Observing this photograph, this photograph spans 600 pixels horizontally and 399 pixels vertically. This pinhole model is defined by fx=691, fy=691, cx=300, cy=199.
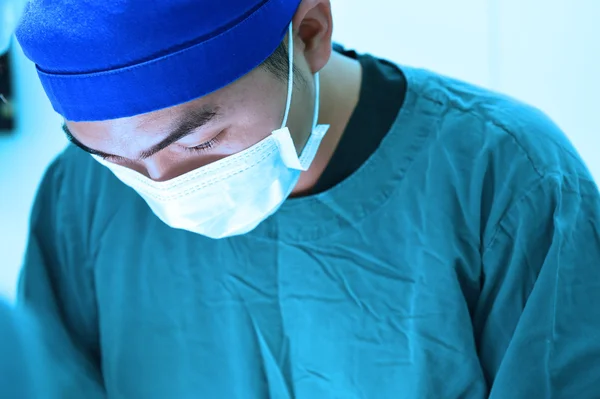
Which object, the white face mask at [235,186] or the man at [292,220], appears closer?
the man at [292,220]

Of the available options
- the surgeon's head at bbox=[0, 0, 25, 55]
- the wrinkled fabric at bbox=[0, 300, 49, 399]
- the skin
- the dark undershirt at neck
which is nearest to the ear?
the skin

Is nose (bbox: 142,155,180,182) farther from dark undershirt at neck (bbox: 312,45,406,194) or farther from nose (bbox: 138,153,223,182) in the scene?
dark undershirt at neck (bbox: 312,45,406,194)

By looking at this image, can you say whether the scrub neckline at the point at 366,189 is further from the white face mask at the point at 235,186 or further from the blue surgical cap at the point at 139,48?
the blue surgical cap at the point at 139,48

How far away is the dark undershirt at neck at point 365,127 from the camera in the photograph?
0.96 m

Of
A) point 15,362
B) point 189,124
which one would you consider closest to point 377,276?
point 189,124

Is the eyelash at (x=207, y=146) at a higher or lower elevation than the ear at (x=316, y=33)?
lower

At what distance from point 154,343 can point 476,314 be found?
18.5 inches

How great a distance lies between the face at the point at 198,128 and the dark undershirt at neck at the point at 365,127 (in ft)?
0.42

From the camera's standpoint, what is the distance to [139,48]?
0.67m

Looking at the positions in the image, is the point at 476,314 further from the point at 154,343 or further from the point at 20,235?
the point at 20,235

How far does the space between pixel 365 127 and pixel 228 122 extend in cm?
26

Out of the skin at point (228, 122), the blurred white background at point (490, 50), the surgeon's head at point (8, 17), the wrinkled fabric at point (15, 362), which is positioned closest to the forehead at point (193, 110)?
the skin at point (228, 122)

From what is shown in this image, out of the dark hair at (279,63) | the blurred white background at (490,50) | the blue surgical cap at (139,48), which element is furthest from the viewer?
the blurred white background at (490,50)

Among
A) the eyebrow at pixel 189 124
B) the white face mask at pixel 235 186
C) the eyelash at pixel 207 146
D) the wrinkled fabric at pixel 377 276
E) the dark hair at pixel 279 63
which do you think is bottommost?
the wrinkled fabric at pixel 377 276
